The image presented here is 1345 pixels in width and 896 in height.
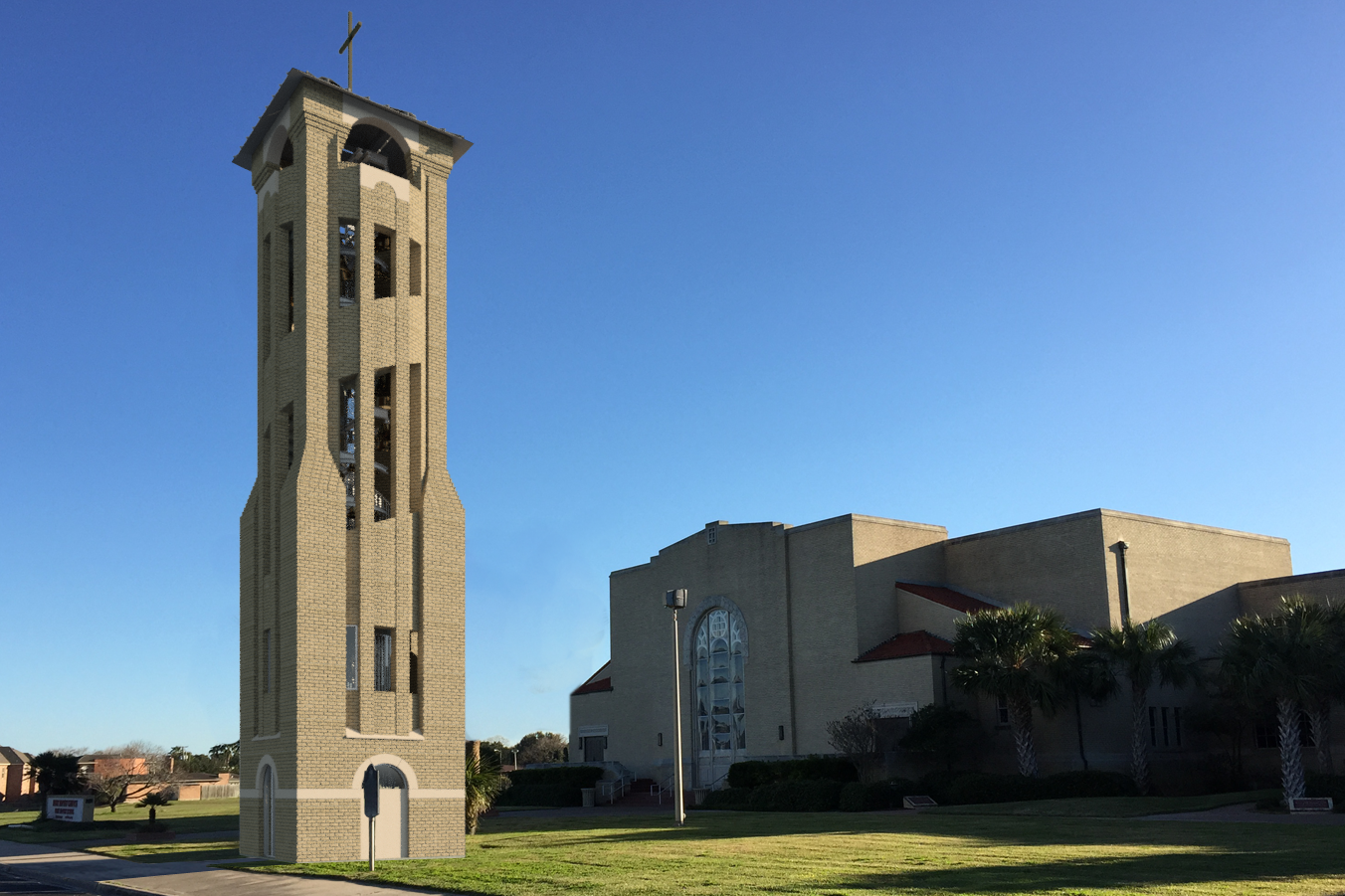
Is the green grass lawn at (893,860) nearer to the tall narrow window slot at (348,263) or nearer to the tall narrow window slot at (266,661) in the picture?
the tall narrow window slot at (266,661)

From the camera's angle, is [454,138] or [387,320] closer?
[387,320]

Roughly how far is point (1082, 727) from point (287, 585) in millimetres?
29406

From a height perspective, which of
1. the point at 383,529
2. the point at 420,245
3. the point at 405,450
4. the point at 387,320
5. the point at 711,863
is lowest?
the point at 711,863

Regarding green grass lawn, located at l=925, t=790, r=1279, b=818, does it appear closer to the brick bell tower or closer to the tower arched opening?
the brick bell tower

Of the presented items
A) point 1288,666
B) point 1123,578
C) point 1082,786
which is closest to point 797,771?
point 1082,786

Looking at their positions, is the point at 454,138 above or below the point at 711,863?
above

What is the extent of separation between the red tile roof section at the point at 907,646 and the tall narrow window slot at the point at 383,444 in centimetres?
2360

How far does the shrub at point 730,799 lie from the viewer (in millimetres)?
44844

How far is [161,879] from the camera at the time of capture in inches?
862

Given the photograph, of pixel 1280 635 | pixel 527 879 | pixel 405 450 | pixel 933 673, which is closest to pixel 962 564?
pixel 933 673

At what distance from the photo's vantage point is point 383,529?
89.2 feet

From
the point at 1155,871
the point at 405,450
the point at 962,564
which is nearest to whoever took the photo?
the point at 1155,871

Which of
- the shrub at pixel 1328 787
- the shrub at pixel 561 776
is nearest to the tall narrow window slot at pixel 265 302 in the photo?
the shrub at pixel 561 776

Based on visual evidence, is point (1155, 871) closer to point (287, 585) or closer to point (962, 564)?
point (287, 585)
